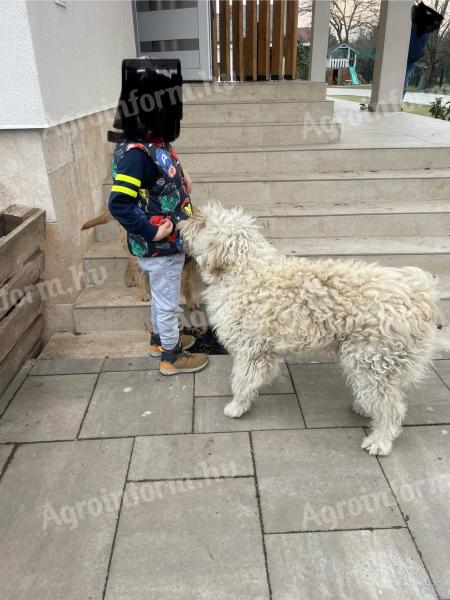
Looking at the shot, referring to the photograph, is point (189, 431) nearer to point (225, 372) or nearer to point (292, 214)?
point (225, 372)

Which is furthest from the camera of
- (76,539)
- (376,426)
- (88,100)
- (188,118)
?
(188,118)

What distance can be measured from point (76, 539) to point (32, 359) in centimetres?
188

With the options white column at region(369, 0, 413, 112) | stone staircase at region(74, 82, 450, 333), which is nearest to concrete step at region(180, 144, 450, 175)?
stone staircase at region(74, 82, 450, 333)

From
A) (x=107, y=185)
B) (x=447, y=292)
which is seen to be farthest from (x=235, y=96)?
(x=447, y=292)

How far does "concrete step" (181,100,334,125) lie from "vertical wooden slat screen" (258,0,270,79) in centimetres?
208

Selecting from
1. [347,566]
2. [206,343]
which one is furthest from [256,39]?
[347,566]

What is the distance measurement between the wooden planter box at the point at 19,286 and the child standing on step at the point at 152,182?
90cm

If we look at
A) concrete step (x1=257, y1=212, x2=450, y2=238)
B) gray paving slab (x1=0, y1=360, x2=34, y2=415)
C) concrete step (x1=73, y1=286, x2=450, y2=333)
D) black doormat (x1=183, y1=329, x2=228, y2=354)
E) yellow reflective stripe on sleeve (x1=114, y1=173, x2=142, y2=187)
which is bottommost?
black doormat (x1=183, y1=329, x2=228, y2=354)

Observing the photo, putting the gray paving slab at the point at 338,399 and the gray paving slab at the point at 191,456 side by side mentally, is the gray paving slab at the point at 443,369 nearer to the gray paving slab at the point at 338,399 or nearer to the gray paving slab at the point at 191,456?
the gray paving slab at the point at 338,399

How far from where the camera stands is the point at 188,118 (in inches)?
239

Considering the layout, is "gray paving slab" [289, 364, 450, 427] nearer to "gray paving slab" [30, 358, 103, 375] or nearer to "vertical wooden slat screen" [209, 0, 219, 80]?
"gray paving slab" [30, 358, 103, 375]

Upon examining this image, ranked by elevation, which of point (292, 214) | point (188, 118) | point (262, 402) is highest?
point (188, 118)

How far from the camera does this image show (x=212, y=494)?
8.13 feet

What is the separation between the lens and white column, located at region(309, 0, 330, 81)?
7.43m
